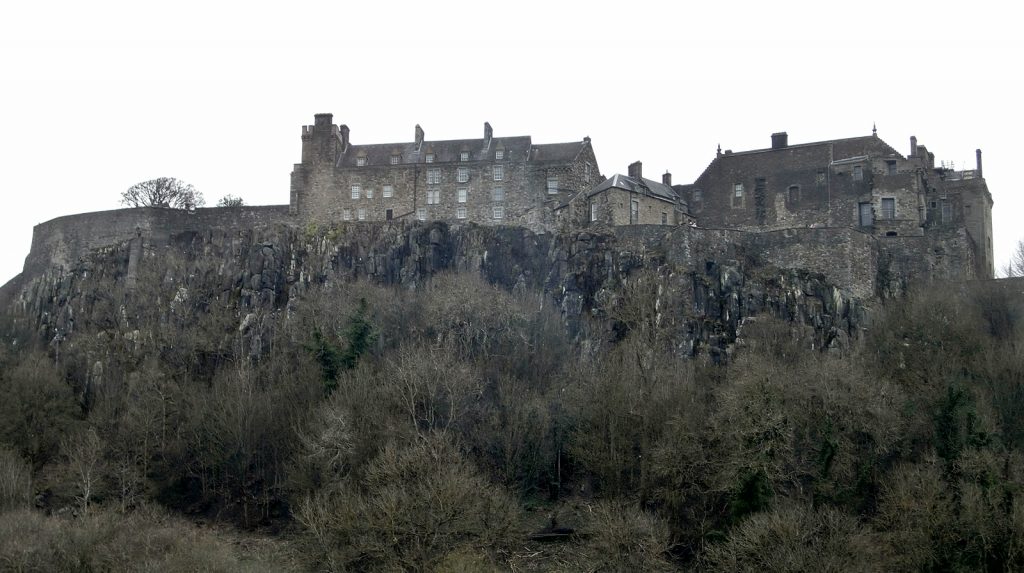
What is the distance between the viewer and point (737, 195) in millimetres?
66312

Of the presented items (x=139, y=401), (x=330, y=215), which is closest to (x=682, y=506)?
(x=139, y=401)

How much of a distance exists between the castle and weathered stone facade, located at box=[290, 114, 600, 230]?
6cm

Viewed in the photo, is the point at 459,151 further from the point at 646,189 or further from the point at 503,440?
the point at 503,440

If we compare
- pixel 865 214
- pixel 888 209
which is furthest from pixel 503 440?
pixel 888 209

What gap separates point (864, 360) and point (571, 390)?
40.8 ft

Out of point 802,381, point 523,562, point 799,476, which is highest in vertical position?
point 802,381

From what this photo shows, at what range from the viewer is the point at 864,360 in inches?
1969

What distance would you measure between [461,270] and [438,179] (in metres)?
9.24

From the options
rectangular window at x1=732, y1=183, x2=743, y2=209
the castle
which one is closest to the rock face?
the castle

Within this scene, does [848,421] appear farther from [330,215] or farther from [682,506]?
[330,215]

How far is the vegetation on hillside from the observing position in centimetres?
3931

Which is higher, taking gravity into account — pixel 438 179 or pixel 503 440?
pixel 438 179

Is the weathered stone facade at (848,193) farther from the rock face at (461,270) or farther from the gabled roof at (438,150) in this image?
the gabled roof at (438,150)

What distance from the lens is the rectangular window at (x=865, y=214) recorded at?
62.2 m
